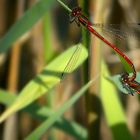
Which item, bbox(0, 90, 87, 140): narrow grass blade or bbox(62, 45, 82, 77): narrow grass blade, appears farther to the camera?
bbox(0, 90, 87, 140): narrow grass blade

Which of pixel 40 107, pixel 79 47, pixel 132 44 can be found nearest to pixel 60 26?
pixel 132 44

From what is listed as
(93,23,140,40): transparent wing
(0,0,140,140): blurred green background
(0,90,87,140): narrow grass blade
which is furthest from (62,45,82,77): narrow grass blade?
(0,90,87,140): narrow grass blade

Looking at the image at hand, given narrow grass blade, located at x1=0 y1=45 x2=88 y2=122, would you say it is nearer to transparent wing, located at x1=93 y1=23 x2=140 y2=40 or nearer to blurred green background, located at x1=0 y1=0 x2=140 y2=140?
blurred green background, located at x1=0 y1=0 x2=140 y2=140

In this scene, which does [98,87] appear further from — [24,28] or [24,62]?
[24,62]

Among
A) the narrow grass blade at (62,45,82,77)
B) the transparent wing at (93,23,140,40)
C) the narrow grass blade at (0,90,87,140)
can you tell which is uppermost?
the transparent wing at (93,23,140,40)

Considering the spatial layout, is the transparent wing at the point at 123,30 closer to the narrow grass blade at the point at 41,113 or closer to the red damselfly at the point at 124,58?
the red damselfly at the point at 124,58

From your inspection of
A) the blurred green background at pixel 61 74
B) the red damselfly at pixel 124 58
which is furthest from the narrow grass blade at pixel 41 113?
the red damselfly at pixel 124 58

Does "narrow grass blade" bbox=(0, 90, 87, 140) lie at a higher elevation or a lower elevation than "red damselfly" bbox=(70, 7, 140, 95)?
lower

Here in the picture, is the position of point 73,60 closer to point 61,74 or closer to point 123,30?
point 61,74
